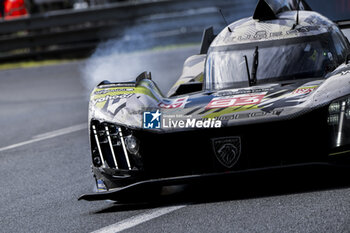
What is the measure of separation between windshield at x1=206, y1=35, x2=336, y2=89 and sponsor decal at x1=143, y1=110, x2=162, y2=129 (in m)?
1.22

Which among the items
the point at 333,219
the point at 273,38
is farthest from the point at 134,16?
the point at 333,219

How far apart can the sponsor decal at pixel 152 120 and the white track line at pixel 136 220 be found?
2.02 ft

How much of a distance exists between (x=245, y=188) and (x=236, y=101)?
0.66 m

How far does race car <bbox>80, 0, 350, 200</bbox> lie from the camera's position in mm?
5512

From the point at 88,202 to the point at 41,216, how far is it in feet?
1.58

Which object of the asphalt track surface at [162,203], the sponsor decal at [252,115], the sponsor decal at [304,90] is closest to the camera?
the asphalt track surface at [162,203]

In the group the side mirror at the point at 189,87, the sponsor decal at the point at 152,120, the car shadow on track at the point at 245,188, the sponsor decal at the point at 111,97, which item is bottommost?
the car shadow on track at the point at 245,188

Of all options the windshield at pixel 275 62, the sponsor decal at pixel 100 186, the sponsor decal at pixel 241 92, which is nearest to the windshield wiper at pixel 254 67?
the windshield at pixel 275 62

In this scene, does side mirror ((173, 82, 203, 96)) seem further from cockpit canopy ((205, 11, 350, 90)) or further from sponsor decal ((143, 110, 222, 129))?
sponsor decal ((143, 110, 222, 129))

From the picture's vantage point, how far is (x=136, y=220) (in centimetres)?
543

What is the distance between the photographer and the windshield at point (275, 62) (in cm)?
676

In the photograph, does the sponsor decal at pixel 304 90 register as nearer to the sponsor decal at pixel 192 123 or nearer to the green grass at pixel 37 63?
the sponsor decal at pixel 192 123

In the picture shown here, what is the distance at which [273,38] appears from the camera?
7.09m

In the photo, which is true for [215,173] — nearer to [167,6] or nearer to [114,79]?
[114,79]
